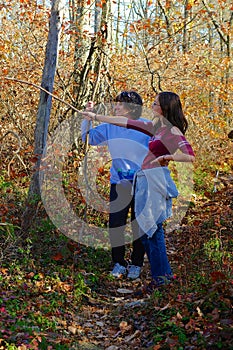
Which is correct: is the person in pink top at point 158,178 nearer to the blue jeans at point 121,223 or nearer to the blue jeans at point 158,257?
the blue jeans at point 158,257

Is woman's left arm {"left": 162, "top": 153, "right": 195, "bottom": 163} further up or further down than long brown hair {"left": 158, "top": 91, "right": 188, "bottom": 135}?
further down

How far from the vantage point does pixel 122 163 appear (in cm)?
590

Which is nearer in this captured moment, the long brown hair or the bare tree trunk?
the long brown hair

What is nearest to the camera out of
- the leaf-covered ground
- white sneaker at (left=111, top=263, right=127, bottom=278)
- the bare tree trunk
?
the leaf-covered ground

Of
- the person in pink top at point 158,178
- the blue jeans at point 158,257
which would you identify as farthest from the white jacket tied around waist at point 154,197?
the blue jeans at point 158,257

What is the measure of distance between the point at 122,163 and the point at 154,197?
0.97 meters

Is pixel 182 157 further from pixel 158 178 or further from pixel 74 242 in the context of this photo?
pixel 74 242

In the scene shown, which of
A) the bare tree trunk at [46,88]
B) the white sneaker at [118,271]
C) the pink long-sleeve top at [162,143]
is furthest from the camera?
the bare tree trunk at [46,88]

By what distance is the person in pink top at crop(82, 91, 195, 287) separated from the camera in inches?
196

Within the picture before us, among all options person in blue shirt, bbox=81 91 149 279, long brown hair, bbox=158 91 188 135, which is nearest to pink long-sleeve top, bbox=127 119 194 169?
long brown hair, bbox=158 91 188 135

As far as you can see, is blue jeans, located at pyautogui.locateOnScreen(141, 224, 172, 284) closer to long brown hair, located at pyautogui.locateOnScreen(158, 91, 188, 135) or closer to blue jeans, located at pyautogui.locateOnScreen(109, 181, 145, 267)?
blue jeans, located at pyautogui.locateOnScreen(109, 181, 145, 267)

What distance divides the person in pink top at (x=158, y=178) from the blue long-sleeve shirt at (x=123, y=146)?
0.55 m

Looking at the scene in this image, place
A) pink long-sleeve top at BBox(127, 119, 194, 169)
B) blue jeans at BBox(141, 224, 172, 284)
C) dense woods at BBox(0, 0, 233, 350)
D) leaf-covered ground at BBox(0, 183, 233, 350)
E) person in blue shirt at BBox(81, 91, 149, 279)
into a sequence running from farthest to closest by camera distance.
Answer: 1. person in blue shirt at BBox(81, 91, 149, 279)
2. blue jeans at BBox(141, 224, 172, 284)
3. pink long-sleeve top at BBox(127, 119, 194, 169)
4. dense woods at BBox(0, 0, 233, 350)
5. leaf-covered ground at BBox(0, 183, 233, 350)

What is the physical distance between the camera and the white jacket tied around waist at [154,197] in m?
5.06
